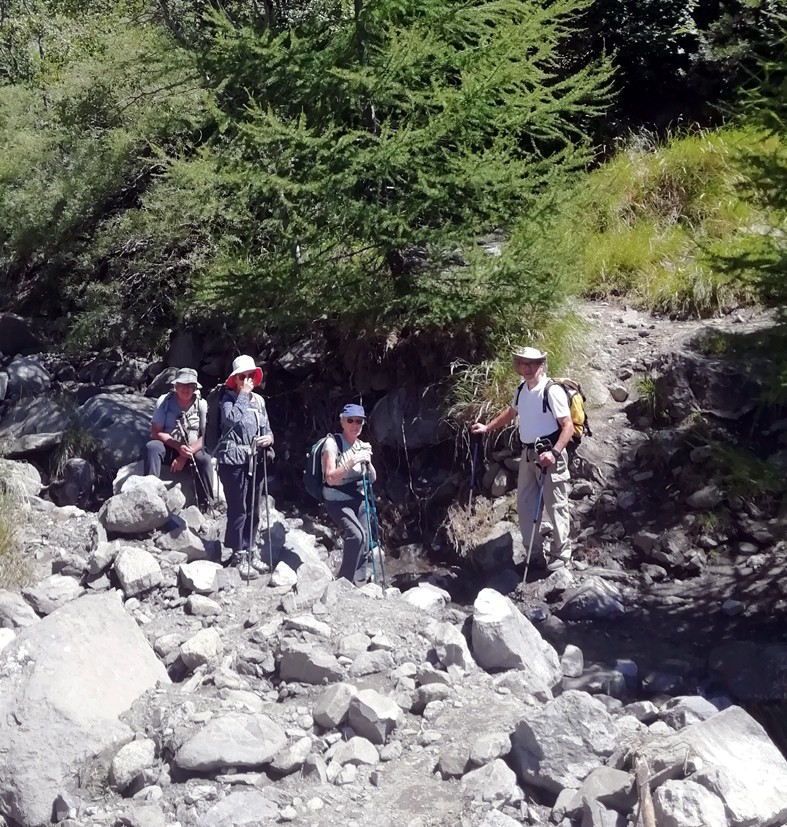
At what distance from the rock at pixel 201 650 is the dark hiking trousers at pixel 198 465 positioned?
2.99 m

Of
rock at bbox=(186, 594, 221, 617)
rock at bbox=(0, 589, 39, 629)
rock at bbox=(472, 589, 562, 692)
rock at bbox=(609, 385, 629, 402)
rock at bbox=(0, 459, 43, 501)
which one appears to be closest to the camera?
rock at bbox=(472, 589, 562, 692)

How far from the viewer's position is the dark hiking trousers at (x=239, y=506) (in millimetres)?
8484

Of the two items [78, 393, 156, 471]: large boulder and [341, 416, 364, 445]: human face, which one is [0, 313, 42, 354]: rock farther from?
[341, 416, 364, 445]: human face

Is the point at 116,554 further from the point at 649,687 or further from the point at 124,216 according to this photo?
the point at 124,216

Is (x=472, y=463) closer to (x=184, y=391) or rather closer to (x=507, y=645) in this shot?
(x=184, y=391)

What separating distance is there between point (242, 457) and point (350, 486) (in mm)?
971

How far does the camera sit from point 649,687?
22.7 ft

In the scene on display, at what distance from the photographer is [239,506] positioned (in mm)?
8594

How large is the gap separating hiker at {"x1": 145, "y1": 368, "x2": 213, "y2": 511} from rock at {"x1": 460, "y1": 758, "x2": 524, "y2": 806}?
16.2 ft

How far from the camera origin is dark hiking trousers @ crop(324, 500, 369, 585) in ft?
27.3

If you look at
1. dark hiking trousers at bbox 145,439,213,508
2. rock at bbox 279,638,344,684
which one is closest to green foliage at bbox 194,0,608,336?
dark hiking trousers at bbox 145,439,213,508

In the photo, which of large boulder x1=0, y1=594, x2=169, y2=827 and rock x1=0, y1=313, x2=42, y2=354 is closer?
large boulder x1=0, y1=594, x2=169, y2=827

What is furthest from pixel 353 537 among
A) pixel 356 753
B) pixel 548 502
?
pixel 356 753

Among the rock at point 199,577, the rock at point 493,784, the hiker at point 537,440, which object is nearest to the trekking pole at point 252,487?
the rock at point 199,577
